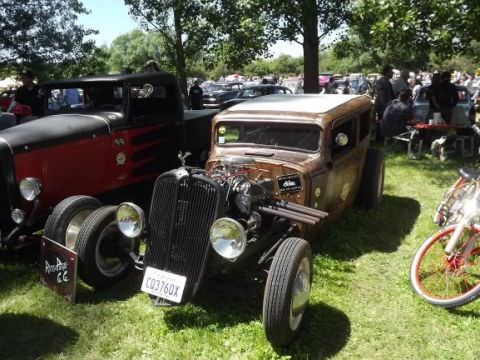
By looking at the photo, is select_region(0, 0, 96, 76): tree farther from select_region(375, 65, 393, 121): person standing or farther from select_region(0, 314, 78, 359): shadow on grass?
select_region(0, 314, 78, 359): shadow on grass

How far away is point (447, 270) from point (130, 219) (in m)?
2.60

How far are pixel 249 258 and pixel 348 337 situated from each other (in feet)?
3.26

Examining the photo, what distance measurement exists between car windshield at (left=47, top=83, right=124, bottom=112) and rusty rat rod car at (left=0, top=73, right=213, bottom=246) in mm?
12

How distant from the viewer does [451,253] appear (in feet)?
12.4

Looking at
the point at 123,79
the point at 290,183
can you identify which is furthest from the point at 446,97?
the point at 123,79

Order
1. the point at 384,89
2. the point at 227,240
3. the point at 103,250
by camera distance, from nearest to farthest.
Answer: the point at 227,240 < the point at 103,250 < the point at 384,89

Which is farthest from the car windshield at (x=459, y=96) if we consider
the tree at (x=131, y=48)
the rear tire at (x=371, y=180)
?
the tree at (x=131, y=48)

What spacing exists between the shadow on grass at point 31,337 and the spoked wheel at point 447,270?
9.11 ft

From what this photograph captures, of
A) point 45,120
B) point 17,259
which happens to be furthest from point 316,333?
point 45,120

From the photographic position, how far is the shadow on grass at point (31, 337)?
3266mm

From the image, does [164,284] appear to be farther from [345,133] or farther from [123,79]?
[123,79]

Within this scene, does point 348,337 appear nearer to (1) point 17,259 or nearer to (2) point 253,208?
(2) point 253,208

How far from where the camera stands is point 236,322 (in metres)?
3.52

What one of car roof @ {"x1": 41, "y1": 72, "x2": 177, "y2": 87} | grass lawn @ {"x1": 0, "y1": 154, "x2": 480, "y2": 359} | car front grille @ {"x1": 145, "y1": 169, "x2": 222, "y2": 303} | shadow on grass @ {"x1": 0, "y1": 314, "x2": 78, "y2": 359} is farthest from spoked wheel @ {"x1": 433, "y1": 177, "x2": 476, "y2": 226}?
car roof @ {"x1": 41, "y1": 72, "x2": 177, "y2": 87}
